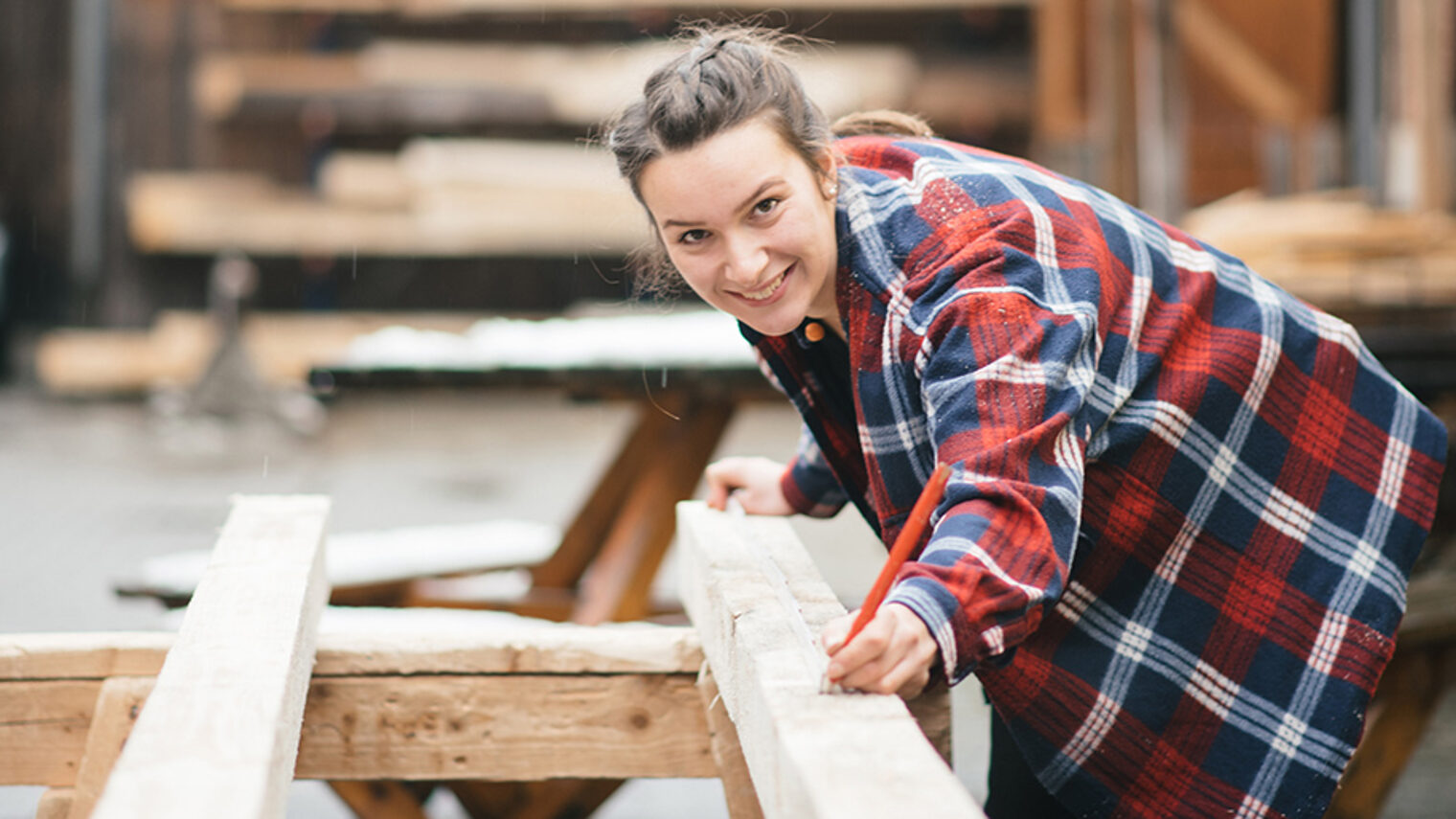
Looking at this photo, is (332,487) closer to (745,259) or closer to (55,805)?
(55,805)

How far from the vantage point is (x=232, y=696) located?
3.46ft

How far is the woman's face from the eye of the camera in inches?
48.0

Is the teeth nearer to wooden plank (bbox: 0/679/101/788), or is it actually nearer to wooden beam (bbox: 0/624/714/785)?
wooden beam (bbox: 0/624/714/785)

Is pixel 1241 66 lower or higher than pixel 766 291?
lower

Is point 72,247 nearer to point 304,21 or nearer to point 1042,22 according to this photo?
point 304,21

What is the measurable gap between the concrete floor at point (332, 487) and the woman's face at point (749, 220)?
3.26 ft

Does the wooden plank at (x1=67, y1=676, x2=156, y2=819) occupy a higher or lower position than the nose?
lower

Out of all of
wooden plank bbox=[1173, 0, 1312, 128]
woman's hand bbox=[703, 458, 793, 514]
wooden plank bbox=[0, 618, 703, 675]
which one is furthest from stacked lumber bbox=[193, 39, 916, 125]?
wooden plank bbox=[0, 618, 703, 675]

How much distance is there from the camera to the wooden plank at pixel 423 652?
1.51 m

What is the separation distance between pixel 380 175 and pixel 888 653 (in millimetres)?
6741

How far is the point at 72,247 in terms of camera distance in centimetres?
786

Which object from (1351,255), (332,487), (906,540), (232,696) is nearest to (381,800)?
(232,696)

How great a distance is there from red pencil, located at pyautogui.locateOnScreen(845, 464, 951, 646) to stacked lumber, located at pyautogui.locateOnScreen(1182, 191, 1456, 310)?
2.22m

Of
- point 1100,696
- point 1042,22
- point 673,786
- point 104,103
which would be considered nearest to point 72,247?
point 104,103
